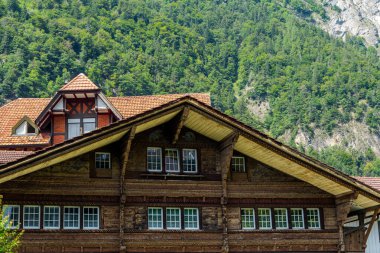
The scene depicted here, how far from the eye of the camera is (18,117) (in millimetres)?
35625

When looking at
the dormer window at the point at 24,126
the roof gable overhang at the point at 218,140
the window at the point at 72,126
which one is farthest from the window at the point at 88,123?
the roof gable overhang at the point at 218,140

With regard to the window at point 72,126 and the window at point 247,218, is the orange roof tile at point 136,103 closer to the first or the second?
the window at point 72,126

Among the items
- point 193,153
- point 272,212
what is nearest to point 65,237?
point 193,153

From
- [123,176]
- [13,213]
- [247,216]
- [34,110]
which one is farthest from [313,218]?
[34,110]

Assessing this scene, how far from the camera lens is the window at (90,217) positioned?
26938 millimetres

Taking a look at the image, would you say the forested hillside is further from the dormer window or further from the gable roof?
the dormer window

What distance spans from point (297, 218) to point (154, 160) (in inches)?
247

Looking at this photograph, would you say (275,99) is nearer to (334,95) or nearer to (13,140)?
(334,95)

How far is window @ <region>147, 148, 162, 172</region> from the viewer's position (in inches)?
1110

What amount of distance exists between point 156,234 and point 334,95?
172 meters

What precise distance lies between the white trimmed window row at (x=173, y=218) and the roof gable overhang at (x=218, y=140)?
10.1 ft

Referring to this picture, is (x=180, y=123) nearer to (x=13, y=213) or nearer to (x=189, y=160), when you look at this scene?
(x=189, y=160)

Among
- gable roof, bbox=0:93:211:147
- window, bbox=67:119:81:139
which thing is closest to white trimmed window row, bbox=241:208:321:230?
gable roof, bbox=0:93:211:147

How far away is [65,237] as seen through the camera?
26.3m
